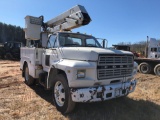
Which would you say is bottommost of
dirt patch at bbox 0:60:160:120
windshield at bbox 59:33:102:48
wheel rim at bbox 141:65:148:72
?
dirt patch at bbox 0:60:160:120

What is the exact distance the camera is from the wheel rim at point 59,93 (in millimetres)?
5049

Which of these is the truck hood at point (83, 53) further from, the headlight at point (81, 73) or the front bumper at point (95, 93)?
the front bumper at point (95, 93)

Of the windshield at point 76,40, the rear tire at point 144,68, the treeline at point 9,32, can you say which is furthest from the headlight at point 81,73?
the treeline at point 9,32

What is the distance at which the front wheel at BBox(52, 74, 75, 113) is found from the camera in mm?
4754

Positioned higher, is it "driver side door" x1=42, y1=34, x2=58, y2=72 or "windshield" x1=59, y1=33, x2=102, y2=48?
"windshield" x1=59, y1=33, x2=102, y2=48

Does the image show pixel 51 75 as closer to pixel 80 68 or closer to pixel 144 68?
pixel 80 68

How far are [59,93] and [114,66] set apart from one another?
159cm

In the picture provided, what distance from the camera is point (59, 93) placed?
514cm

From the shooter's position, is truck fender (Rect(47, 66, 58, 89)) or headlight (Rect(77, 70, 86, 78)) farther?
truck fender (Rect(47, 66, 58, 89))

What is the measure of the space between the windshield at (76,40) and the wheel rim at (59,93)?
1250mm

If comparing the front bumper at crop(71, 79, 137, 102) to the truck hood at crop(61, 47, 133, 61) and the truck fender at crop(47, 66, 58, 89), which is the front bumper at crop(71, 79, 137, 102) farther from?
the truck fender at crop(47, 66, 58, 89)

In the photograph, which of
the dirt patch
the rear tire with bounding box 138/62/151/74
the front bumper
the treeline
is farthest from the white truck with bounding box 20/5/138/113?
the treeline

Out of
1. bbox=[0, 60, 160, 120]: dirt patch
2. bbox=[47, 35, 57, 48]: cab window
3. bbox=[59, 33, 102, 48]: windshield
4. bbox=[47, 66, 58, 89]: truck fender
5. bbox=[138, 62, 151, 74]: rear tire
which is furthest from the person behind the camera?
bbox=[138, 62, 151, 74]: rear tire

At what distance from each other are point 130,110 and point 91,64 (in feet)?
6.58
